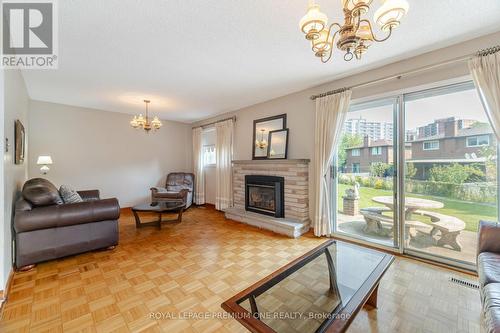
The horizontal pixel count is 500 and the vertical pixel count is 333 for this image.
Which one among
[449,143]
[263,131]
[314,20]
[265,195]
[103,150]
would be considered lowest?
[265,195]

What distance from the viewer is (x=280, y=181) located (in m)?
3.81

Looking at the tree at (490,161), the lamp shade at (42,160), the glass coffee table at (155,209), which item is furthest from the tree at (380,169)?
the lamp shade at (42,160)

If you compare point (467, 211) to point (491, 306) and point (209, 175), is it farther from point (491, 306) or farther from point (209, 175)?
point (209, 175)

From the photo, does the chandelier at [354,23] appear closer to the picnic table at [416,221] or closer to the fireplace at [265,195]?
the picnic table at [416,221]

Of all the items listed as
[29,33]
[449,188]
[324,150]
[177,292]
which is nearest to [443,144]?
[449,188]

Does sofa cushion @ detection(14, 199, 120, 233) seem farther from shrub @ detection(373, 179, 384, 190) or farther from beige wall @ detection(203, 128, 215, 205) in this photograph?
shrub @ detection(373, 179, 384, 190)

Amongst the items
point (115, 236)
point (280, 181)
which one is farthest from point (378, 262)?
point (115, 236)

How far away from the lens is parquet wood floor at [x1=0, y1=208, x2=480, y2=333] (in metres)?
1.52

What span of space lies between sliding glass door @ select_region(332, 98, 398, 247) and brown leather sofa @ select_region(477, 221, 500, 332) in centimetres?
96

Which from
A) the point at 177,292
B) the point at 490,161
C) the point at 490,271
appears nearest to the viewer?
the point at 490,271

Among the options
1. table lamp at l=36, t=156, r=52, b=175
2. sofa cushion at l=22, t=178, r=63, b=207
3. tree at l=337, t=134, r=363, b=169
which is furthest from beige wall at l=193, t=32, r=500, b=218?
table lamp at l=36, t=156, r=52, b=175

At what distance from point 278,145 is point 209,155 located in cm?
255

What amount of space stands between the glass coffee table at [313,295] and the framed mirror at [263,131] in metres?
2.59

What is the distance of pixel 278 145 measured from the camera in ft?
13.1
